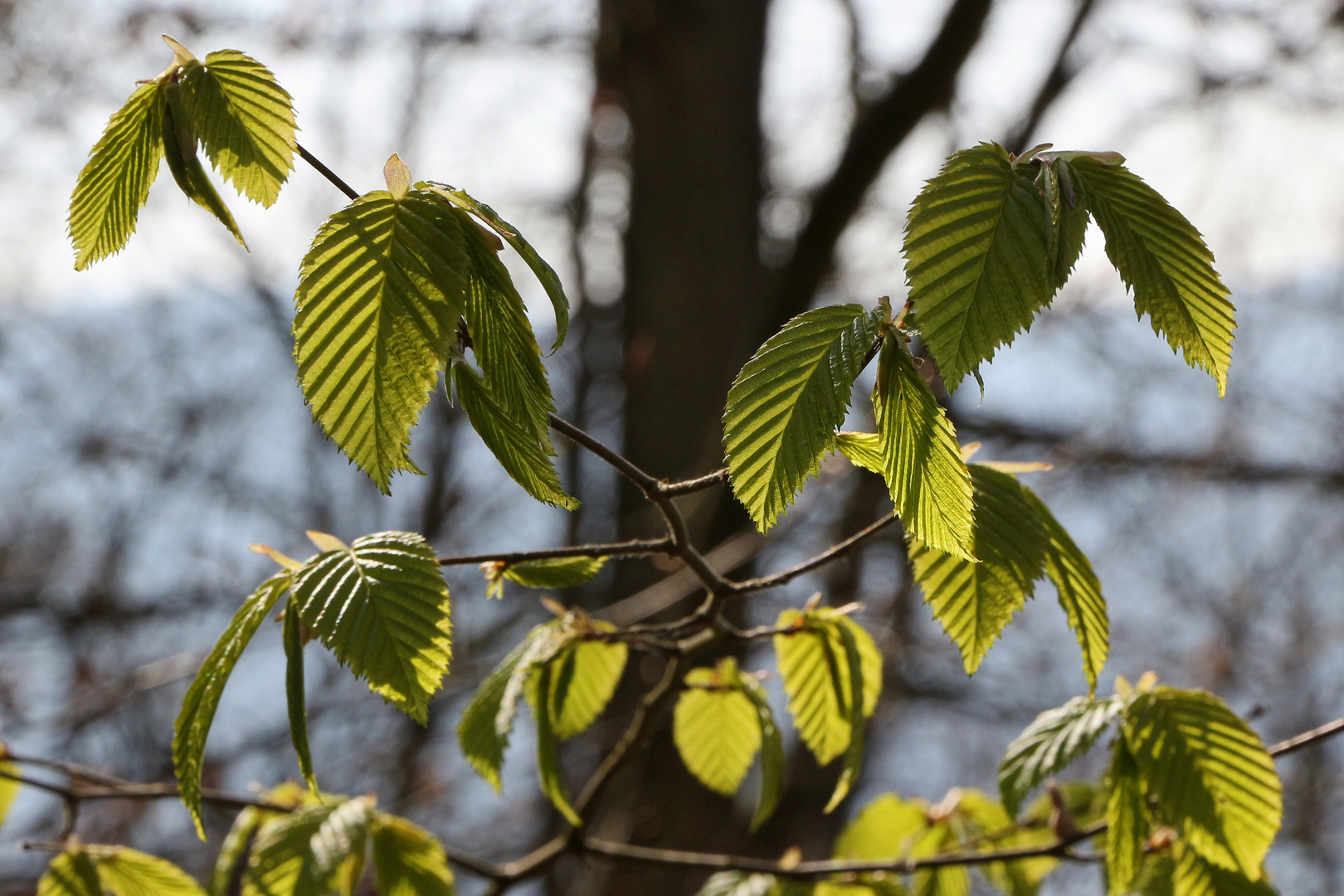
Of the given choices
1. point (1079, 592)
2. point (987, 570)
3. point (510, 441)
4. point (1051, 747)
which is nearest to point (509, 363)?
point (510, 441)

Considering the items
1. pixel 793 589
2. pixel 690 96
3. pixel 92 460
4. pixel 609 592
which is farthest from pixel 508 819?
pixel 690 96

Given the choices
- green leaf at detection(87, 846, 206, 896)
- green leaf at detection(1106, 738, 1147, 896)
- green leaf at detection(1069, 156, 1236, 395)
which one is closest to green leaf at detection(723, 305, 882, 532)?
green leaf at detection(1069, 156, 1236, 395)

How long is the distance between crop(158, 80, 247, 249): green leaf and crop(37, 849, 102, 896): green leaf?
2.31 ft

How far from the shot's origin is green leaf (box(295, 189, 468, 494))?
0.51 meters

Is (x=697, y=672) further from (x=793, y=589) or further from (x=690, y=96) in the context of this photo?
(x=793, y=589)

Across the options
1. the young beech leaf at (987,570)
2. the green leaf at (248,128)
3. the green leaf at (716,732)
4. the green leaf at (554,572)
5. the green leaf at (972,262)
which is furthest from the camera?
the green leaf at (716,732)

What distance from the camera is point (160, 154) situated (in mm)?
613

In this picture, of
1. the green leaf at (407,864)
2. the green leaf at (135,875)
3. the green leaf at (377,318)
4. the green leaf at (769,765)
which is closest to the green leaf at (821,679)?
the green leaf at (769,765)

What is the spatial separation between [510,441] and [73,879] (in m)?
0.76

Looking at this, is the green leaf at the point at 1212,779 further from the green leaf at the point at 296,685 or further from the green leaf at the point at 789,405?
the green leaf at the point at 296,685

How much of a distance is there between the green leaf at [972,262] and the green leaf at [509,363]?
19 centimetres

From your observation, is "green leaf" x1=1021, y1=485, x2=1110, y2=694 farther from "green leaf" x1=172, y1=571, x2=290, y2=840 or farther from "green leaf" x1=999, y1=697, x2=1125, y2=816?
"green leaf" x1=172, y1=571, x2=290, y2=840

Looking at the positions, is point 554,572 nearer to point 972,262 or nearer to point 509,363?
point 509,363

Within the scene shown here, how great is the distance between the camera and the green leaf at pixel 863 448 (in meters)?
0.62
